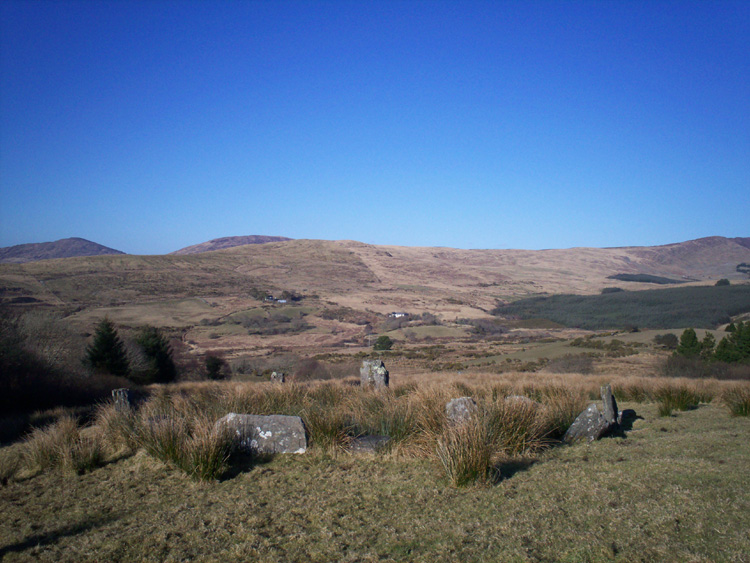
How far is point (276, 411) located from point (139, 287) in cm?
8237

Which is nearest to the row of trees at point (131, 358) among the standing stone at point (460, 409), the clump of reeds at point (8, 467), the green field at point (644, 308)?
the clump of reeds at point (8, 467)

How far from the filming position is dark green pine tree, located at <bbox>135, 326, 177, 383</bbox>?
2819 centimetres

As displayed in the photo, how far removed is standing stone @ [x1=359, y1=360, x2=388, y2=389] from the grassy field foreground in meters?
5.54

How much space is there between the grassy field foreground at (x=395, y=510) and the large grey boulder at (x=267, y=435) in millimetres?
229

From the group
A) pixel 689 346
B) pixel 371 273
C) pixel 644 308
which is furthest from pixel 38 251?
pixel 689 346

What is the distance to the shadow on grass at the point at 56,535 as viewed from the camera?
171 inches

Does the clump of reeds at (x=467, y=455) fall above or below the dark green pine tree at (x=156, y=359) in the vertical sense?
above

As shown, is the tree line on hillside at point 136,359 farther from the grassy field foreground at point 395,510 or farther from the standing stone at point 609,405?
the standing stone at point 609,405

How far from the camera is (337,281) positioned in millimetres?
108812

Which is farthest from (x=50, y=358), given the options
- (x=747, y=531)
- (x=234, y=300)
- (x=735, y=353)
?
(x=234, y=300)

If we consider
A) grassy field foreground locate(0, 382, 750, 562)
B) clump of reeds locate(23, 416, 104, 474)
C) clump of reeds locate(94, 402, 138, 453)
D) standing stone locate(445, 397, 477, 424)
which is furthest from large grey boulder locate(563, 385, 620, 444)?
clump of reeds locate(23, 416, 104, 474)

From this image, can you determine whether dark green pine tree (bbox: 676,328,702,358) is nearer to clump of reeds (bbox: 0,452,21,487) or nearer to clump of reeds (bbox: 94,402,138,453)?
clump of reeds (bbox: 94,402,138,453)

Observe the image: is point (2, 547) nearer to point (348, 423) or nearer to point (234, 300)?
point (348, 423)

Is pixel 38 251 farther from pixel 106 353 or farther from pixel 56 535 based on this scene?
pixel 56 535
